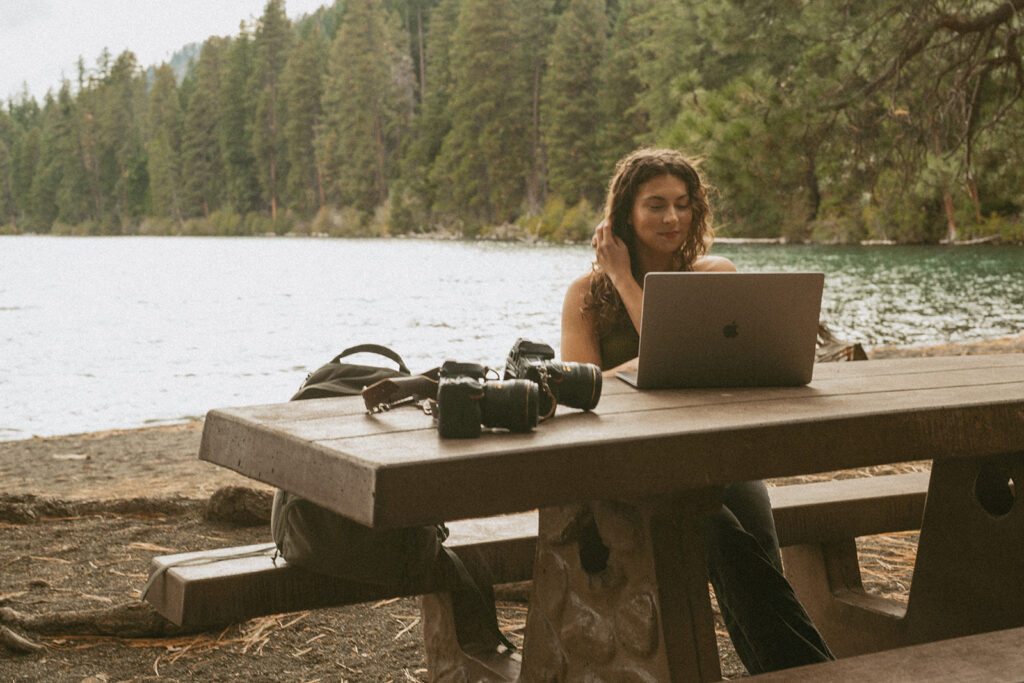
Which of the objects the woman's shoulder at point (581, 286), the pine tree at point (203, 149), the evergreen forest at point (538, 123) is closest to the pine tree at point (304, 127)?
the evergreen forest at point (538, 123)

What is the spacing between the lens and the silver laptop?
1753 mm

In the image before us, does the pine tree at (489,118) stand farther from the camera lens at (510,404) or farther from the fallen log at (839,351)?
the camera lens at (510,404)

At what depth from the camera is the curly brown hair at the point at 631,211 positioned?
2.71 m

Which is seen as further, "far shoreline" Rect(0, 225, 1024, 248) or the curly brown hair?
"far shoreline" Rect(0, 225, 1024, 248)

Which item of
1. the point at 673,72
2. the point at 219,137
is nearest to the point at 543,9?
the point at 673,72

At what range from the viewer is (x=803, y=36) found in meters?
9.16

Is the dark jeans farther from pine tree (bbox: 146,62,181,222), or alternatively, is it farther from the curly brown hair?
pine tree (bbox: 146,62,181,222)

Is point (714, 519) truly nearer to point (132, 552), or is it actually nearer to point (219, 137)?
point (132, 552)

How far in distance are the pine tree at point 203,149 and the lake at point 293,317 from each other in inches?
1889

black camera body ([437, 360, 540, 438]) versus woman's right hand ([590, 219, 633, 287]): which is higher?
woman's right hand ([590, 219, 633, 287])

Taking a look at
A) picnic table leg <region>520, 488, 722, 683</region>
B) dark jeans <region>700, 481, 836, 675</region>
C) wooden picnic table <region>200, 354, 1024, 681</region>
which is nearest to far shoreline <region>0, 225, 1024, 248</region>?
dark jeans <region>700, 481, 836, 675</region>

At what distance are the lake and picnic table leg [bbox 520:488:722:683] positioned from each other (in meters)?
6.60

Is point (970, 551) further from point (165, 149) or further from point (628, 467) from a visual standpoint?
point (165, 149)

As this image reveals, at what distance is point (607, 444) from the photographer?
1.42m
